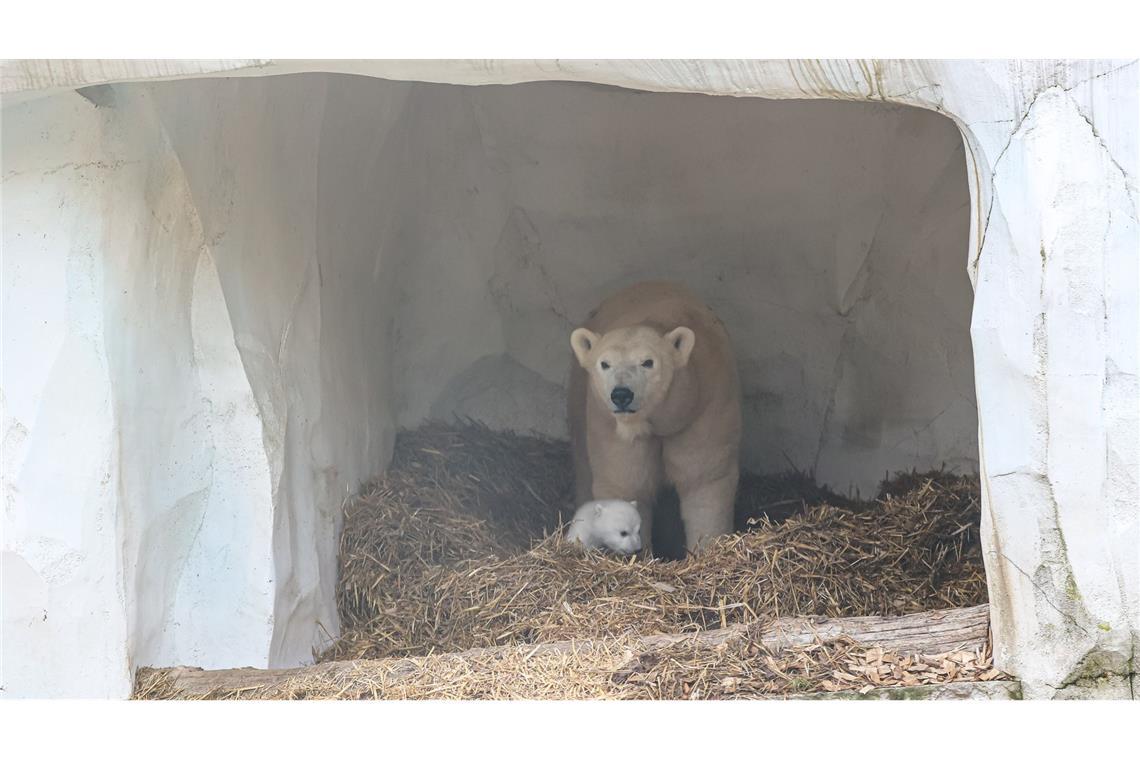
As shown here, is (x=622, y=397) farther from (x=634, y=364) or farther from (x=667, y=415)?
(x=667, y=415)

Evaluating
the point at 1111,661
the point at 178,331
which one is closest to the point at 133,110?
the point at 178,331

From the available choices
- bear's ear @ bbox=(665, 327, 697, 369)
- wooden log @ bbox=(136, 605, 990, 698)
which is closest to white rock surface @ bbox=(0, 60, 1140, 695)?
wooden log @ bbox=(136, 605, 990, 698)

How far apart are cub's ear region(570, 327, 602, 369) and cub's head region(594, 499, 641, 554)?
683mm

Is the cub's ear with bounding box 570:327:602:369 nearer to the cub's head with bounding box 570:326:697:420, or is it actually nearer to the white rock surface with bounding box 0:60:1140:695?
the cub's head with bounding box 570:326:697:420

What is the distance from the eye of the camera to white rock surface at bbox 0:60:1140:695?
320cm

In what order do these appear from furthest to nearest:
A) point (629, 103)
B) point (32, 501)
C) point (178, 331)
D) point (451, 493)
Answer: point (629, 103)
point (451, 493)
point (178, 331)
point (32, 501)

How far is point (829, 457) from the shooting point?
655cm

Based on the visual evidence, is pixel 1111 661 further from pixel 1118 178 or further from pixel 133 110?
pixel 133 110

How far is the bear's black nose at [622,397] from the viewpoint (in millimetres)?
5051

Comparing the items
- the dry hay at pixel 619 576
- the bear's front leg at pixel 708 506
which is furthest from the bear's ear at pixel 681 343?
the dry hay at pixel 619 576

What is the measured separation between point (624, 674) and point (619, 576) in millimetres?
1184

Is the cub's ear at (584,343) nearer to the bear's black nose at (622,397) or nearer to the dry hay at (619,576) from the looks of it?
the bear's black nose at (622,397)

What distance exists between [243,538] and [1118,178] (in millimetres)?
2859

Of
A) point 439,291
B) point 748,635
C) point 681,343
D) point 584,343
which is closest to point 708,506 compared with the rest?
point 681,343
